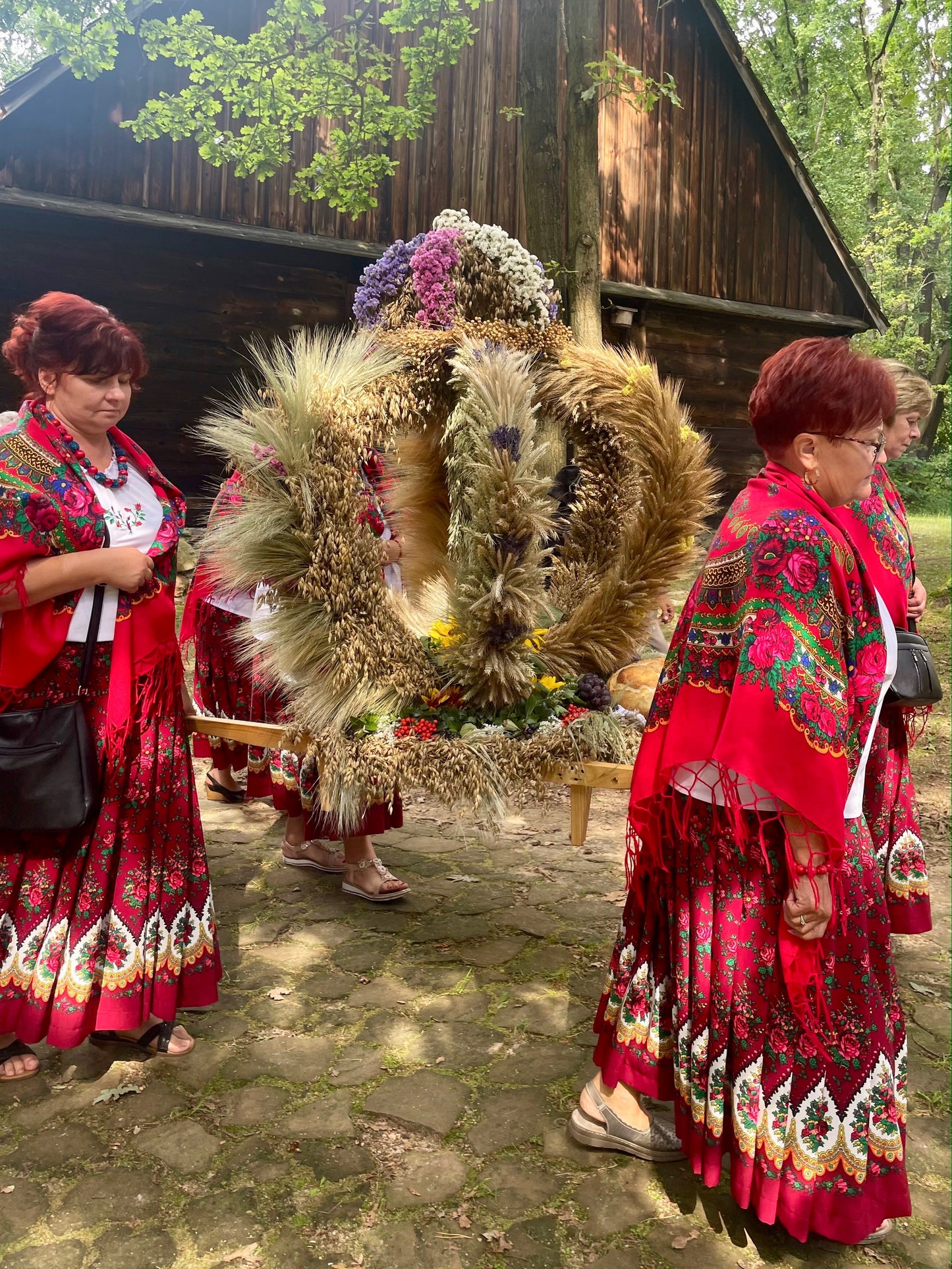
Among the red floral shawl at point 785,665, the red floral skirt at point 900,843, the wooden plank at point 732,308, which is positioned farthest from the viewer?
the wooden plank at point 732,308

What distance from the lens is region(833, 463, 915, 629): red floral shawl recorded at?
8.66 ft

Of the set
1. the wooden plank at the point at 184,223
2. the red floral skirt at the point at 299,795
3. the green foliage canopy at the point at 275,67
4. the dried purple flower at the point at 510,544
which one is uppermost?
the green foliage canopy at the point at 275,67

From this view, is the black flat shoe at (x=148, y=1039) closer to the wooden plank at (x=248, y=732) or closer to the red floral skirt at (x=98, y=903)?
the red floral skirt at (x=98, y=903)

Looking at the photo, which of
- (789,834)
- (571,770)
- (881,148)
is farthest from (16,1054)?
(881,148)

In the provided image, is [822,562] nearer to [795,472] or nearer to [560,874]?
[795,472]

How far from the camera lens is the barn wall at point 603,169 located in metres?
7.63

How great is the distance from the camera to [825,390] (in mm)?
1897

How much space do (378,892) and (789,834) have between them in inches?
93.1

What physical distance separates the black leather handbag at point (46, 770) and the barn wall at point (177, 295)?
5651 millimetres

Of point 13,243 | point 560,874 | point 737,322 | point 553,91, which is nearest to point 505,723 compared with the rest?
point 560,874

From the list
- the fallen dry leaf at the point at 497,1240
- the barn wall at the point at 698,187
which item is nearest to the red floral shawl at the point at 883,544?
the fallen dry leaf at the point at 497,1240

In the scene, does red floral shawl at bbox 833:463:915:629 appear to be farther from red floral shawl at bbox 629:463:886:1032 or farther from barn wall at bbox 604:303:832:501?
barn wall at bbox 604:303:832:501

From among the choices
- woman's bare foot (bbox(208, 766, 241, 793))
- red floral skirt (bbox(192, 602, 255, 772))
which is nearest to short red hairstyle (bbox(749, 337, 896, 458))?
red floral skirt (bbox(192, 602, 255, 772))

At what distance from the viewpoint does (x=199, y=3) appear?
8102 millimetres
